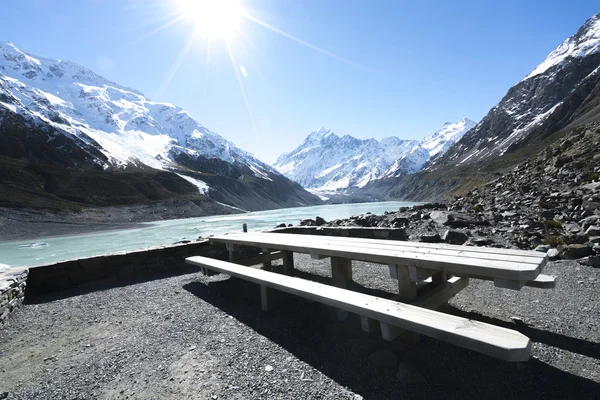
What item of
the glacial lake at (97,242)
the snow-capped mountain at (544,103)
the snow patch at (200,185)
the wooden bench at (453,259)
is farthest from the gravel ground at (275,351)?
the snow-capped mountain at (544,103)

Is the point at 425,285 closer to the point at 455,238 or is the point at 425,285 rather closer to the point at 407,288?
the point at 407,288

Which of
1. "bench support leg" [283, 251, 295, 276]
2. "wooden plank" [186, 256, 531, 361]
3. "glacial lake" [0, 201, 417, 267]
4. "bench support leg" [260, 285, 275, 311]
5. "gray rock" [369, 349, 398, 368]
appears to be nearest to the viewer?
"wooden plank" [186, 256, 531, 361]

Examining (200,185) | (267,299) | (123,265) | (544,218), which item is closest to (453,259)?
(267,299)

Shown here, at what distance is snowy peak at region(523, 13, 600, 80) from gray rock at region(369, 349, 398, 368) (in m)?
179

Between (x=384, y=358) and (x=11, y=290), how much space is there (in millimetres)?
5757

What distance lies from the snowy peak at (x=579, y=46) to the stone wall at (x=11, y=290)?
595 ft

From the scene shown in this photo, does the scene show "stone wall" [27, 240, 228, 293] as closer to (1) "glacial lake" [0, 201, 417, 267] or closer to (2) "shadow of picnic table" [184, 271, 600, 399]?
(2) "shadow of picnic table" [184, 271, 600, 399]

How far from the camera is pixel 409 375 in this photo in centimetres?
268

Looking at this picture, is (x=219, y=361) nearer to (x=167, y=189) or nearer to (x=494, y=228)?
(x=494, y=228)

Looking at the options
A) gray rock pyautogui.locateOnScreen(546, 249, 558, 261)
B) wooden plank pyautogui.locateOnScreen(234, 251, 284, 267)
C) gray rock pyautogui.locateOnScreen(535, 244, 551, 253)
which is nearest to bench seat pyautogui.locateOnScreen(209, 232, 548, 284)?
wooden plank pyautogui.locateOnScreen(234, 251, 284, 267)

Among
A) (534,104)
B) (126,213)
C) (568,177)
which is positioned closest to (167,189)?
(126,213)

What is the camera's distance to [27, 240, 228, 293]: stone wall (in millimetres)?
6234

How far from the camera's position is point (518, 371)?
Answer: 8.93 feet

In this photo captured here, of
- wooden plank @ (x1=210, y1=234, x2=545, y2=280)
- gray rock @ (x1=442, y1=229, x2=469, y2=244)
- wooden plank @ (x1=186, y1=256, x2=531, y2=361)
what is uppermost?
wooden plank @ (x1=210, y1=234, x2=545, y2=280)
